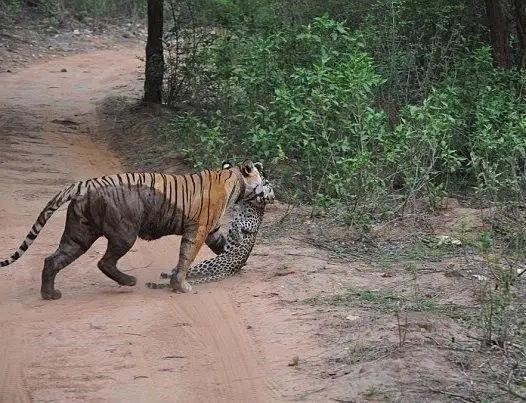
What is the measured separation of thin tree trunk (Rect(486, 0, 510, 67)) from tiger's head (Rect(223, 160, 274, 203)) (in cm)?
685

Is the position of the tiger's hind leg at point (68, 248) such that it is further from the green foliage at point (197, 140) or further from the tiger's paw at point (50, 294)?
the green foliage at point (197, 140)

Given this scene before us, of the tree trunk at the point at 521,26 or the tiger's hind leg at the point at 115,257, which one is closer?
the tiger's hind leg at the point at 115,257

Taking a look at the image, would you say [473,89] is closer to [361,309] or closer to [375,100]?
[375,100]

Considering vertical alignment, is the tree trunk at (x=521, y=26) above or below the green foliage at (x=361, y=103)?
above

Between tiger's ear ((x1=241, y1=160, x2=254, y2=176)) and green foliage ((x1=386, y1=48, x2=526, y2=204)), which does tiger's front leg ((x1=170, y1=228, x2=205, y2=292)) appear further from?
green foliage ((x1=386, y1=48, x2=526, y2=204))

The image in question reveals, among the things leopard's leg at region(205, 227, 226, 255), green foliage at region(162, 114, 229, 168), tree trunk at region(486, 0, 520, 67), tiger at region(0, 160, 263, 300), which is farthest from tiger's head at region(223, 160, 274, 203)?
tree trunk at region(486, 0, 520, 67)

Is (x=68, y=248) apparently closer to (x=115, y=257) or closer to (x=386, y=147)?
(x=115, y=257)

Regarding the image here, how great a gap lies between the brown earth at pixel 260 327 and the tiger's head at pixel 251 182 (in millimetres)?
648

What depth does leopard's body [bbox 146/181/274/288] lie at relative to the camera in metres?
8.46

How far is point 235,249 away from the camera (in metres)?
8.51

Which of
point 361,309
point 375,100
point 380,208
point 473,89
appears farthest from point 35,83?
point 361,309

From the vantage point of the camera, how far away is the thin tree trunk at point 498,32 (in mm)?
14164

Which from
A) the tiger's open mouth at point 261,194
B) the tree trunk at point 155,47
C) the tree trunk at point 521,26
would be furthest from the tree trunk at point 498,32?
the tiger's open mouth at point 261,194

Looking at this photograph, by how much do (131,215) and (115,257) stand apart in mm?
391
